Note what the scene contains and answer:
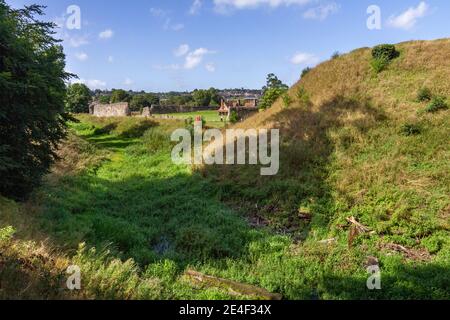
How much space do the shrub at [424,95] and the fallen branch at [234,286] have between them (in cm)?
1361

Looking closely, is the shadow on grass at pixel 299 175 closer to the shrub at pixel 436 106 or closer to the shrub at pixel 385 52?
the shrub at pixel 436 106

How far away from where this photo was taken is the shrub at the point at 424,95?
16.7 meters

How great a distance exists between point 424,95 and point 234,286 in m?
14.1

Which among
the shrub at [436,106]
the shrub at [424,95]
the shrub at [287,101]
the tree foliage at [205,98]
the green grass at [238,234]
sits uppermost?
the tree foliage at [205,98]

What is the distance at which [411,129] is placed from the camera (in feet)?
47.7

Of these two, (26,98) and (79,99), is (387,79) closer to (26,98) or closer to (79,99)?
(26,98)

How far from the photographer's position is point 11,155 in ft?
35.9

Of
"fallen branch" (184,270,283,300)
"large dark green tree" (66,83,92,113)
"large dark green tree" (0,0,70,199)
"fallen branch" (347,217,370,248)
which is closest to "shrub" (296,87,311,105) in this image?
"fallen branch" (347,217,370,248)

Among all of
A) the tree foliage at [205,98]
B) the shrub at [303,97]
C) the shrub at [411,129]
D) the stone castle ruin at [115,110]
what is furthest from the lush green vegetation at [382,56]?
the tree foliage at [205,98]

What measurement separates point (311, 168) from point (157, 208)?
6090 mm

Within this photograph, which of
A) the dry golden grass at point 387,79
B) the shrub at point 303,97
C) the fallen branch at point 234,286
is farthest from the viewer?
the shrub at point 303,97

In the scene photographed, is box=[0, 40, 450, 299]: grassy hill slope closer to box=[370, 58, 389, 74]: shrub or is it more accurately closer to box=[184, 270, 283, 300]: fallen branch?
box=[184, 270, 283, 300]: fallen branch

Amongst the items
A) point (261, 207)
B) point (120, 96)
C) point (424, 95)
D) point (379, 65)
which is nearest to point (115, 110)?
point (379, 65)

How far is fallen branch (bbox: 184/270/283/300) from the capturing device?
721 centimetres
